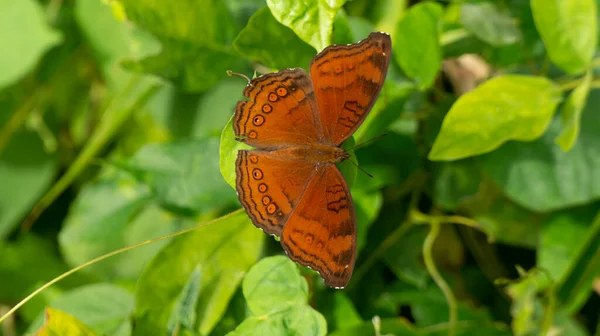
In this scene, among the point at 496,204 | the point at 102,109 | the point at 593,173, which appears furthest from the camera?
the point at 102,109

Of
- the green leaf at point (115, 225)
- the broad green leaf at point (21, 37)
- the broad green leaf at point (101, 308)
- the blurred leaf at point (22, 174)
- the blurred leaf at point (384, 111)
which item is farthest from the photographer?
the blurred leaf at point (22, 174)

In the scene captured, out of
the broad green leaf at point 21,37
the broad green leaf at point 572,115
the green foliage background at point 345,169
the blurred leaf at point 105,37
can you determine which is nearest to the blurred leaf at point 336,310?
the green foliage background at point 345,169

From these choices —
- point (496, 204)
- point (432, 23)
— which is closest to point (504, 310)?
point (496, 204)

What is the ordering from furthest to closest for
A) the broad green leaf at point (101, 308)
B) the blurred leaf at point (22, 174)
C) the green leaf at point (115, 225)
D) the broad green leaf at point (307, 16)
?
the blurred leaf at point (22, 174) < the green leaf at point (115, 225) < the broad green leaf at point (101, 308) < the broad green leaf at point (307, 16)

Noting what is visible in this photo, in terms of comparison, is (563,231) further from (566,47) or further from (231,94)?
(231,94)

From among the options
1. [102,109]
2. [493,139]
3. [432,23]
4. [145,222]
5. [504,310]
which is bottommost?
[504,310]

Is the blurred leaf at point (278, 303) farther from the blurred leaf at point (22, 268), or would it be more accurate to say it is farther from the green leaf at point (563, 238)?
the blurred leaf at point (22, 268)
